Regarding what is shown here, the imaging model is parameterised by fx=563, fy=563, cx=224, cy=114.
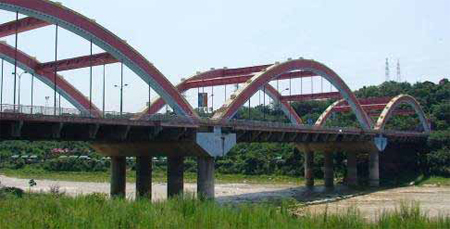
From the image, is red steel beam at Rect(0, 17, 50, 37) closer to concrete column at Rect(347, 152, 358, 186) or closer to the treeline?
the treeline

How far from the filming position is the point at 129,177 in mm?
95500

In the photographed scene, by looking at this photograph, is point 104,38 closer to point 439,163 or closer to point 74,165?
point 439,163

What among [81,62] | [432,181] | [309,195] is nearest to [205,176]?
[81,62]

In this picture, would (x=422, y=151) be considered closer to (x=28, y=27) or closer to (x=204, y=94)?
(x=204, y=94)

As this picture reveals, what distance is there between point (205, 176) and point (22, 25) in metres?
17.7

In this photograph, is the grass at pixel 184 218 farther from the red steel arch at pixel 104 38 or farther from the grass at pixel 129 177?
the grass at pixel 129 177

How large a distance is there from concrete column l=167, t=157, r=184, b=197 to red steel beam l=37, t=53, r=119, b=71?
369 inches

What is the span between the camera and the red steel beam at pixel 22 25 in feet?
123

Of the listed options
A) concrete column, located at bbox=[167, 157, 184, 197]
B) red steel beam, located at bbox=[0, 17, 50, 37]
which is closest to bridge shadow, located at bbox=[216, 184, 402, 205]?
concrete column, located at bbox=[167, 157, 184, 197]

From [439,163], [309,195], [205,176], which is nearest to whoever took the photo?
[205,176]

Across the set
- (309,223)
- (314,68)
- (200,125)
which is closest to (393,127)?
(314,68)

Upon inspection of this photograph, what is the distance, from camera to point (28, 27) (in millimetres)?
38031

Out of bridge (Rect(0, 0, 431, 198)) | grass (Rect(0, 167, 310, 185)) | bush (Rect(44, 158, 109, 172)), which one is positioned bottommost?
grass (Rect(0, 167, 310, 185))

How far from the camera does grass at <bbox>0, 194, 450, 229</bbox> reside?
57.7ft
